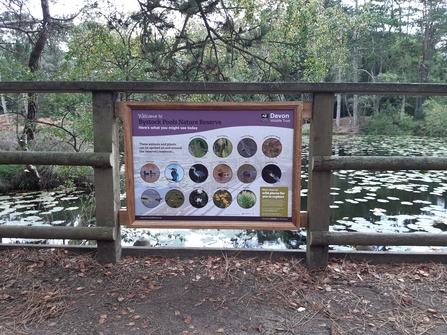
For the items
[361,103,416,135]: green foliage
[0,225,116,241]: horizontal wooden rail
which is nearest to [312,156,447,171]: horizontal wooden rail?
[0,225,116,241]: horizontal wooden rail

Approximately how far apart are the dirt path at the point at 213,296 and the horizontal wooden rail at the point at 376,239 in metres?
0.23

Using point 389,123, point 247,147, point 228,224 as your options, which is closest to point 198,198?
point 228,224

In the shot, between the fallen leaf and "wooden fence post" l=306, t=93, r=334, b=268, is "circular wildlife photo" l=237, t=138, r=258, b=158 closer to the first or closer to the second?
"wooden fence post" l=306, t=93, r=334, b=268

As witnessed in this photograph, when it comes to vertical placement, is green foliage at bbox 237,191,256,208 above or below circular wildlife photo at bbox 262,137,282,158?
below

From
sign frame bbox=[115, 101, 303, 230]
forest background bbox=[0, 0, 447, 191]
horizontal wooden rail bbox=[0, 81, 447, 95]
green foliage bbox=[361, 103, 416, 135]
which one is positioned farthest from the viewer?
green foliage bbox=[361, 103, 416, 135]

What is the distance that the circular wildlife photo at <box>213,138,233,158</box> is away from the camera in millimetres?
2699

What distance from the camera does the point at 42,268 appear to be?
108 inches

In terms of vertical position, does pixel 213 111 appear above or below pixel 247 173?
above

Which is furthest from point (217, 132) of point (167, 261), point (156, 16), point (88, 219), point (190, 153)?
point (88, 219)

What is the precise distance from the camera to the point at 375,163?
2621 millimetres

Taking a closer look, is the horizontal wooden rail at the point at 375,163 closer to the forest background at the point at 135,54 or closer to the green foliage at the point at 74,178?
the forest background at the point at 135,54

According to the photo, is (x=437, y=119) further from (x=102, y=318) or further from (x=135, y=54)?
(x=102, y=318)

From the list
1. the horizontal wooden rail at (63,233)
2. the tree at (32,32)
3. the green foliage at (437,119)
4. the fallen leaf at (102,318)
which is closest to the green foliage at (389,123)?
the green foliage at (437,119)

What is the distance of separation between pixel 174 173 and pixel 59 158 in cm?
91
